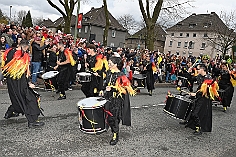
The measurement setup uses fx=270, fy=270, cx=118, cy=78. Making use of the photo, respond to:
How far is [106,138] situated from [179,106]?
197 cm

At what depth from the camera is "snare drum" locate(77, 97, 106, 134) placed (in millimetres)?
5047

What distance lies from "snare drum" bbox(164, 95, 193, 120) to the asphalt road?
18.1 inches

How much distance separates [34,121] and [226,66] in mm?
6674

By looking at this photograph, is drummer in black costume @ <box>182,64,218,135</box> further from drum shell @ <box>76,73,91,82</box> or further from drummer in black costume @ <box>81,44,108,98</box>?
drum shell @ <box>76,73,91,82</box>

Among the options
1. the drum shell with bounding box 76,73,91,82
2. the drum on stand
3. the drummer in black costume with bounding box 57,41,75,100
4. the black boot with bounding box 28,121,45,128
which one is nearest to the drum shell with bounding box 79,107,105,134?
the black boot with bounding box 28,121,45,128

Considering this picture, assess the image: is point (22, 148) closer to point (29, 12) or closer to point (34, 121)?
point (34, 121)

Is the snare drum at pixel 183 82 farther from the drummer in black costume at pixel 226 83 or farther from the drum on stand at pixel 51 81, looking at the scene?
the drum on stand at pixel 51 81

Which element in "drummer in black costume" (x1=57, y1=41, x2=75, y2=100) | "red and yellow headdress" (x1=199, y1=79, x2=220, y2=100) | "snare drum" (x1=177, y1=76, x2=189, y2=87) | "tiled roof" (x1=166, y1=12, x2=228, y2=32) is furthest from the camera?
"tiled roof" (x1=166, y1=12, x2=228, y2=32)

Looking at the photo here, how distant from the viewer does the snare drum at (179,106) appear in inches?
250

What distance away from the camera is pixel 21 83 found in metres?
5.45

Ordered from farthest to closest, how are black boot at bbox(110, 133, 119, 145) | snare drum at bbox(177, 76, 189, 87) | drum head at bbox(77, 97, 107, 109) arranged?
snare drum at bbox(177, 76, 189, 87) < black boot at bbox(110, 133, 119, 145) < drum head at bbox(77, 97, 107, 109)

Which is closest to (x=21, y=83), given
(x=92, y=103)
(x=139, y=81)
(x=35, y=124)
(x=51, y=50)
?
(x=35, y=124)

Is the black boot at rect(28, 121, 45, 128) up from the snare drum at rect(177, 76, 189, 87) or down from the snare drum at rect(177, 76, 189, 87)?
down

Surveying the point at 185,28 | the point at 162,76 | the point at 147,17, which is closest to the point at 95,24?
the point at 185,28
